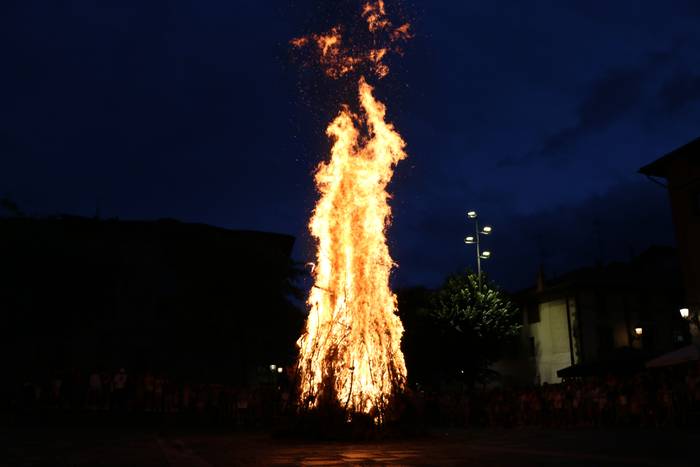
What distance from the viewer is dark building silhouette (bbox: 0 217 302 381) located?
99.9 ft

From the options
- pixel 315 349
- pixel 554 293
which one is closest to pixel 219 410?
pixel 315 349

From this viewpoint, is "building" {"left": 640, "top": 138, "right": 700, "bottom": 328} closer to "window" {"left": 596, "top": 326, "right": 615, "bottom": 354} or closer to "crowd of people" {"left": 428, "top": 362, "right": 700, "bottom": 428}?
"crowd of people" {"left": 428, "top": 362, "right": 700, "bottom": 428}

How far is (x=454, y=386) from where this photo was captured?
45.8 meters

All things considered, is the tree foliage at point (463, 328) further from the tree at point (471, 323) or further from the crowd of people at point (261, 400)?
the crowd of people at point (261, 400)

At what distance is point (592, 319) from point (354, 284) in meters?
29.1

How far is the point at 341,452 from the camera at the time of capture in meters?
10.9

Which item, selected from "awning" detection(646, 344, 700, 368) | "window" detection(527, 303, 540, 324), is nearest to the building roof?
"awning" detection(646, 344, 700, 368)

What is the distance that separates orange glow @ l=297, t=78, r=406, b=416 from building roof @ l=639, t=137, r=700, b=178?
15002 millimetres

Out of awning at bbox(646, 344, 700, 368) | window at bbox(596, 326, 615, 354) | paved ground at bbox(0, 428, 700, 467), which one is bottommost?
paved ground at bbox(0, 428, 700, 467)

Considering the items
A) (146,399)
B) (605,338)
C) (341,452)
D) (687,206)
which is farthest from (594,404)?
(605,338)

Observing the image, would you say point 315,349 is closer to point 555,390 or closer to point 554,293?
point 555,390

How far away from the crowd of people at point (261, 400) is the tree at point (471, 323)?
42.1 feet

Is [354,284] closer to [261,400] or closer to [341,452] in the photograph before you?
[341,452]

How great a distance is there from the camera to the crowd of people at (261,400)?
19750mm
